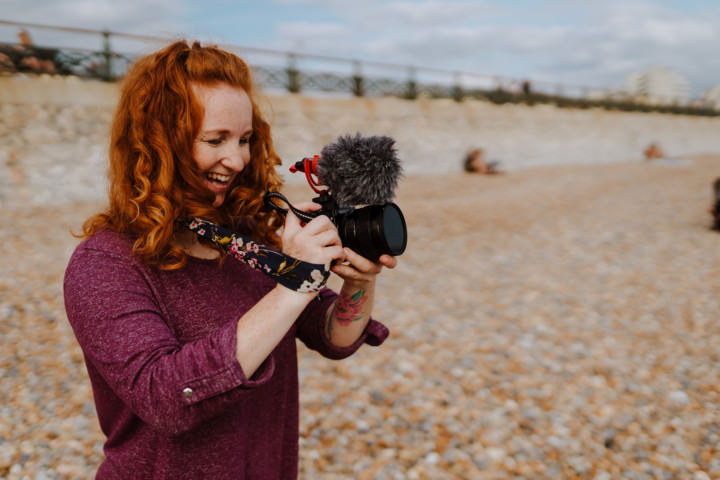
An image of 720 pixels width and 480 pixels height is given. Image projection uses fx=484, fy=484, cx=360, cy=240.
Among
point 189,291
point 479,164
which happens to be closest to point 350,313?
point 189,291

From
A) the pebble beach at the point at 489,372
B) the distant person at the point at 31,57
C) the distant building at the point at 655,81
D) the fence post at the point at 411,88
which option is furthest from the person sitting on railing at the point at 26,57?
the distant building at the point at 655,81

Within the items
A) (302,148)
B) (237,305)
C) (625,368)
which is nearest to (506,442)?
(625,368)

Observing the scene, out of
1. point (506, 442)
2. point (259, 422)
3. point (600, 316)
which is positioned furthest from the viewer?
point (600, 316)

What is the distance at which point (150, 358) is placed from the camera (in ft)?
3.61

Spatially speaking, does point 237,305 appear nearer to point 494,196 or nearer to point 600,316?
point 600,316

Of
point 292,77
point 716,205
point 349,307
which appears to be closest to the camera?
point 349,307

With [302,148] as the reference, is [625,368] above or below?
below

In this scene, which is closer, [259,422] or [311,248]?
[311,248]

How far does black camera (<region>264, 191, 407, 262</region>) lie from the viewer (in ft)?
Answer: 4.47

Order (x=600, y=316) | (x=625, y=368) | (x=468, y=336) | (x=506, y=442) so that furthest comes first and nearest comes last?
(x=600, y=316) → (x=468, y=336) → (x=625, y=368) → (x=506, y=442)

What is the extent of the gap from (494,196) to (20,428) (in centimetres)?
1279

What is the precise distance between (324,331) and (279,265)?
0.62 m

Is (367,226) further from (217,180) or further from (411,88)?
(411,88)

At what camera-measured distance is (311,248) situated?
4.00 ft
